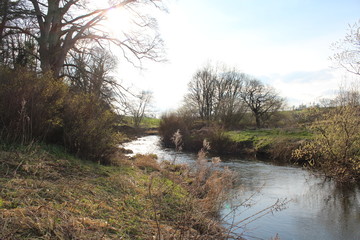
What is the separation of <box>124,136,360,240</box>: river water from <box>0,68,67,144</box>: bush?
3.66 meters

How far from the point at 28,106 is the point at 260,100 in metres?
38.8

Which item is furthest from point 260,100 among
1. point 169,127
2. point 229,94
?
point 169,127

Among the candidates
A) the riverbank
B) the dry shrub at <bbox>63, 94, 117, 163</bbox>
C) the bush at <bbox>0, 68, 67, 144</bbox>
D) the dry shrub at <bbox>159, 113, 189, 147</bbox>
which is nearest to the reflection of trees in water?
the riverbank

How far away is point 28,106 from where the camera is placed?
7.32 metres

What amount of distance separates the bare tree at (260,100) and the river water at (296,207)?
97.8 ft

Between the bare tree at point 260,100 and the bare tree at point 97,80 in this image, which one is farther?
the bare tree at point 260,100

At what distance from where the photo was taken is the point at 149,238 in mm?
3770

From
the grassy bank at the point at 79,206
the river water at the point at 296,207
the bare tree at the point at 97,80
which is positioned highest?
the bare tree at the point at 97,80

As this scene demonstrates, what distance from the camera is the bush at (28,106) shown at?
6.85 meters

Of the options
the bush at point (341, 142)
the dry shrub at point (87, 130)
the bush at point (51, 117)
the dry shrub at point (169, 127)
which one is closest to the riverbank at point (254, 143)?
the dry shrub at point (169, 127)

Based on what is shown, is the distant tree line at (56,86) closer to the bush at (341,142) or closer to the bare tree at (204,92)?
the bush at (341,142)

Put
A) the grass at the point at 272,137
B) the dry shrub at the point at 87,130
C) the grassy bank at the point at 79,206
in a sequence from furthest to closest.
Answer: the grass at the point at 272,137 < the dry shrub at the point at 87,130 < the grassy bank at the point at 79,206

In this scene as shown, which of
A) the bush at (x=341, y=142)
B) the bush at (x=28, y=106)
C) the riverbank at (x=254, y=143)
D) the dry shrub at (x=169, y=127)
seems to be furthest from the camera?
the dry shrub at (x=169, y=127)

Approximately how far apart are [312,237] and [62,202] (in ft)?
17.4
